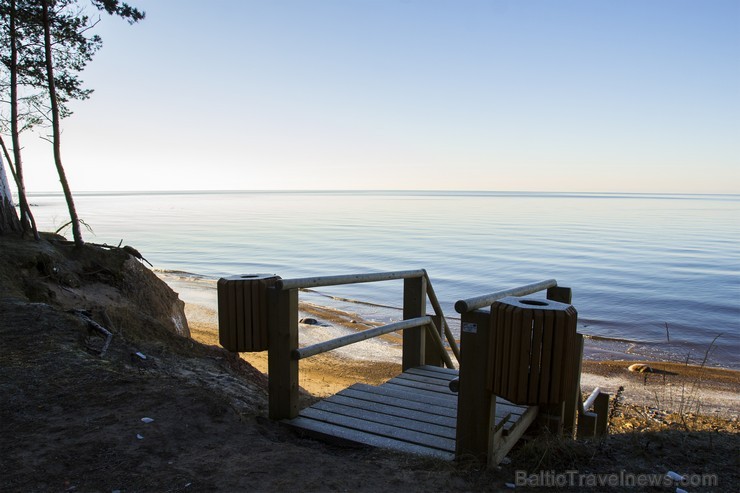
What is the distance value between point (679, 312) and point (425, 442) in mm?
15392

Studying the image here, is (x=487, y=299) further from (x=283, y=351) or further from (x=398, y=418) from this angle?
(x=283, y=351)

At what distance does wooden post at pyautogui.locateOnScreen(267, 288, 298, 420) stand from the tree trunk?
7754mm

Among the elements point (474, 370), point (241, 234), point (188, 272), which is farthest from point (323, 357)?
point (241, 234)

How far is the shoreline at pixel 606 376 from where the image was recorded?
28.7 feet

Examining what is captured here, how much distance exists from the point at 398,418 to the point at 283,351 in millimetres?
1096

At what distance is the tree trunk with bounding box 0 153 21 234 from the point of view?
9.59 metres

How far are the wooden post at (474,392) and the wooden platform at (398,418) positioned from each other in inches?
8.6

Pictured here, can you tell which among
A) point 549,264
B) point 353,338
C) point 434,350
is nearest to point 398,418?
point 353,338

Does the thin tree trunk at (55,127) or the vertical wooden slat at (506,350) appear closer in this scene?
the vertical wooden slat at (506,350)

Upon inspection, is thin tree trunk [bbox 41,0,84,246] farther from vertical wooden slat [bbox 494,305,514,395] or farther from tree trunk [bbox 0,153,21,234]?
vertical wooden slat [bbox 494,305,514,395]

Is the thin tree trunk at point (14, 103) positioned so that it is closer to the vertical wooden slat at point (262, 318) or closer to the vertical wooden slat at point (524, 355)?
the vertical wooden slat at point (262, 318)

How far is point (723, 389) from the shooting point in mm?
9672

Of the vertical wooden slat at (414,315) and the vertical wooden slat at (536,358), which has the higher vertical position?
the vertical wooden slat at (536,358)

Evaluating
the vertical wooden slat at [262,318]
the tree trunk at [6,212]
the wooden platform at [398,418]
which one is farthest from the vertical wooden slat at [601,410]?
the tree trunk at [6,212]
